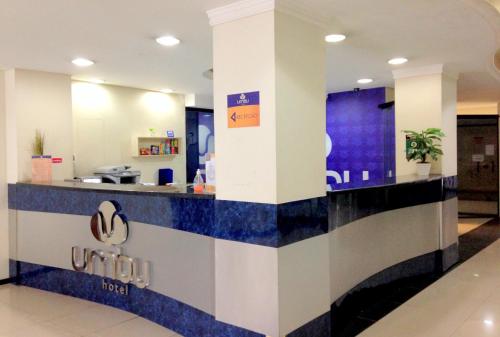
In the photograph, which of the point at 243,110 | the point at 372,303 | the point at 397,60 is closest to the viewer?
the point at 243,110

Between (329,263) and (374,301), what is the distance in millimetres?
1172

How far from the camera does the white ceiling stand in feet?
10.2

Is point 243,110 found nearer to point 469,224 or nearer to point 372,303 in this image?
point 372,303

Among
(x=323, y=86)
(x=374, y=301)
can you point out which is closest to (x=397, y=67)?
(x=323, y=86)

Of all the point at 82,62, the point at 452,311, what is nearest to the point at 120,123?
the point at 82,62

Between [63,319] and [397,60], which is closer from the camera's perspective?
[63,319]

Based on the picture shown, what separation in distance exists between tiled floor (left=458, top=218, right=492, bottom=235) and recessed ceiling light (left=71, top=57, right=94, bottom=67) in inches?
269

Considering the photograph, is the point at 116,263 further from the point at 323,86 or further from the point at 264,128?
the point at 323,86

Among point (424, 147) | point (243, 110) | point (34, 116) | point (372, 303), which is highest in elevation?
point (34, 116)

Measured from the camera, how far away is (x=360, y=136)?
7.38 m

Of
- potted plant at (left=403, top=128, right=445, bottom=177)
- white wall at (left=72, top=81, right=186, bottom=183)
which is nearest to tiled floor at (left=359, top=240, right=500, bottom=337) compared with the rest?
potted plant at (left=403, top=128, right=445, bottom=177)

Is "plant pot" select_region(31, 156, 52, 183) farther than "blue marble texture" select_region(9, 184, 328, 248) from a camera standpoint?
Yes

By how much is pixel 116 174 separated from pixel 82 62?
1.67m

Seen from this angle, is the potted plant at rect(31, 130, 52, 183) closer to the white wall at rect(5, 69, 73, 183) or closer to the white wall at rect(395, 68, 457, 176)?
the white wall at rect(5, 69, 73, 183)
